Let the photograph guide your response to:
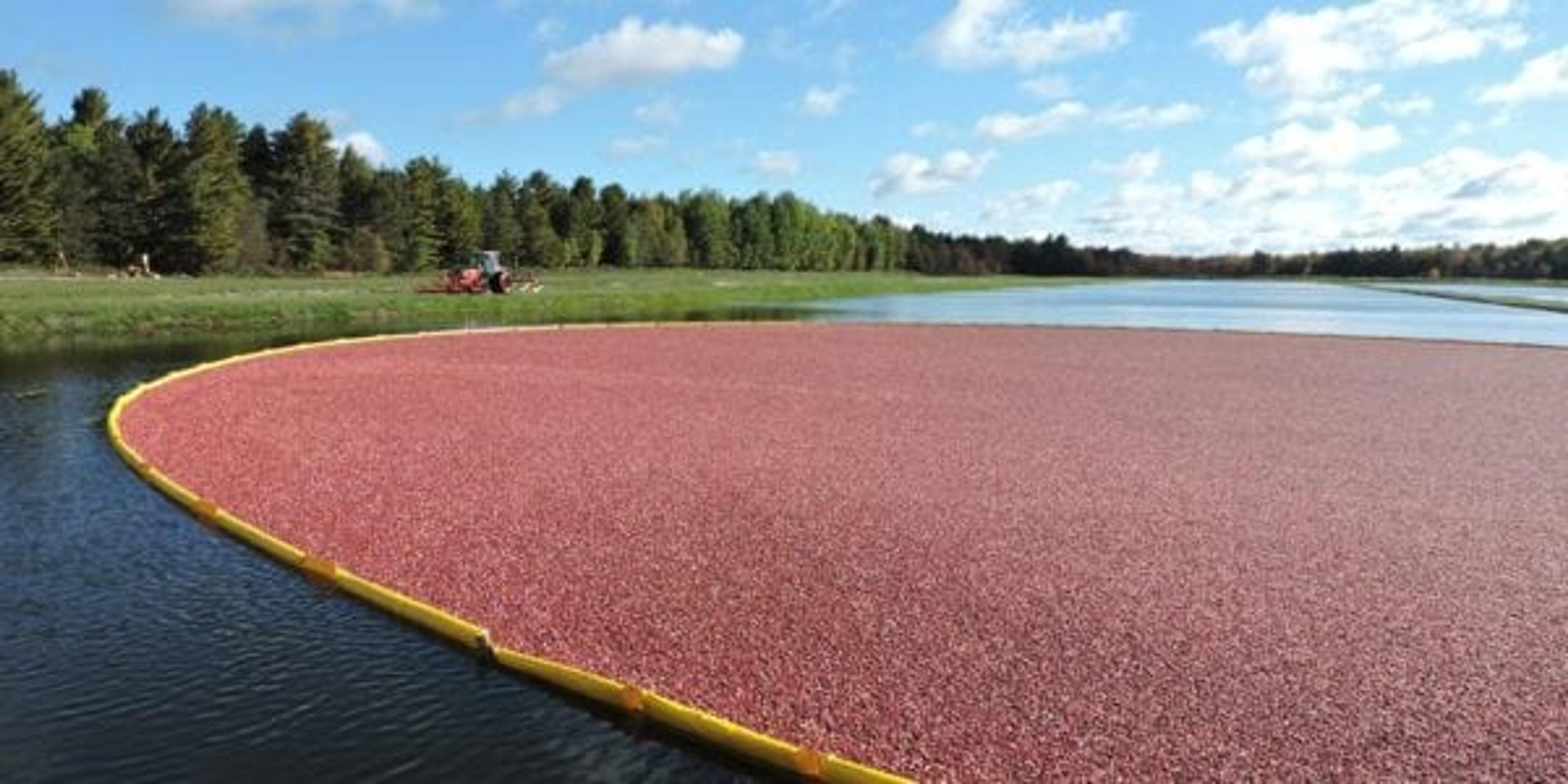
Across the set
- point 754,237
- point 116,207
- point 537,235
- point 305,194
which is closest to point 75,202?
point 116,207

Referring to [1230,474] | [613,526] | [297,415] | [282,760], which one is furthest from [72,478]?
[1230,474]

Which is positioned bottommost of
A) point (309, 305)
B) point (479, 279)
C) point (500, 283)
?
point (309, 305)

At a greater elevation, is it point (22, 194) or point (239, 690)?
point (22, 194)

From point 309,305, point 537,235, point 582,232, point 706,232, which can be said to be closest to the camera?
point 309,305

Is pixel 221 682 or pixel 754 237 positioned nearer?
pixel 221 682

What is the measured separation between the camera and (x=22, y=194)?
2479 inches

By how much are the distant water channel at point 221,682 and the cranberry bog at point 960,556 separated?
1.08 ft

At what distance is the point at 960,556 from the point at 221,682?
19.6ft

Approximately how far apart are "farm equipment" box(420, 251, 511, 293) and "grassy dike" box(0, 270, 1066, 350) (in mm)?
1366

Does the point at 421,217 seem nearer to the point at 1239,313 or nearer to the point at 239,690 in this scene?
the point at 1239,313

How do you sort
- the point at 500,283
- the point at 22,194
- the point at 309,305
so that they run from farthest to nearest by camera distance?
the point at 22,194, the point at 500,283, the point at 309,305

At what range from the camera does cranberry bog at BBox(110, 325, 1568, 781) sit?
266 inches

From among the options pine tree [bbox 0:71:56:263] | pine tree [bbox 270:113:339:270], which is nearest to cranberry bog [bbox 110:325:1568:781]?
pine tree [bbox 0:71:56:263]

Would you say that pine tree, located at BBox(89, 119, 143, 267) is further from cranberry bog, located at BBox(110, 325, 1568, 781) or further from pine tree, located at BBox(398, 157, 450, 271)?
cranberry bog, located at BBox(110, 325, 1568, 781)
